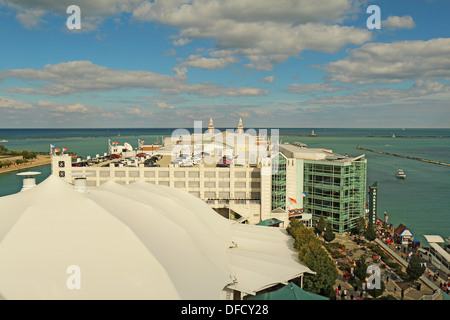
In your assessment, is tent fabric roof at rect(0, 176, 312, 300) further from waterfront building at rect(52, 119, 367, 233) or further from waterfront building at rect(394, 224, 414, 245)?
waterfront building at rect(394, 224, 414, 245)

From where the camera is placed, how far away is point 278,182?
165 ft

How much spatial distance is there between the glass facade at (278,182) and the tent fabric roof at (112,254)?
1977cm

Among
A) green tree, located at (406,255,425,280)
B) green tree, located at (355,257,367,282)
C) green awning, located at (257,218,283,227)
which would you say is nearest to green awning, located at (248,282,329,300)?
green tree, located at (355,257,367,282)

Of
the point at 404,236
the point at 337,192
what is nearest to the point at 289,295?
the point at 404,236

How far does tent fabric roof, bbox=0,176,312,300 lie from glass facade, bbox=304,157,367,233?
23552 mm

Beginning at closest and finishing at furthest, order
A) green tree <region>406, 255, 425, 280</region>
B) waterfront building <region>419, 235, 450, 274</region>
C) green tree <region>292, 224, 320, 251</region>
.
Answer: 1. green tree <region>406, 255, 425, 280</region>
2. green tree <region>292, 224, 320, 251</region>
3. waterfront building <region>419, 235, 450, 274</region>

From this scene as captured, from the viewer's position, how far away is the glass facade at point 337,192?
5025 centimetres

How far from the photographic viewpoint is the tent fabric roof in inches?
677

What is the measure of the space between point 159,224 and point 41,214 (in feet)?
28.4

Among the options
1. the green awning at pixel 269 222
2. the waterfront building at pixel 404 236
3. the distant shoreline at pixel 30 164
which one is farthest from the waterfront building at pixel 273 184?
the distant shoreline at pixel 30 164
